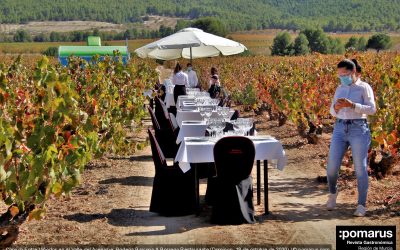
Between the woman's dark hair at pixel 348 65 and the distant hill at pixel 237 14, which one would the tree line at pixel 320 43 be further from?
the woman's dark hair at pixel 348 65

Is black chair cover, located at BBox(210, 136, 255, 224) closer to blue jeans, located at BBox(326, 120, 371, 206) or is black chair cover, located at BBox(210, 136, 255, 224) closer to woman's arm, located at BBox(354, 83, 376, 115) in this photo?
blue jeans, located at BBox(326, 120, 371, 206)

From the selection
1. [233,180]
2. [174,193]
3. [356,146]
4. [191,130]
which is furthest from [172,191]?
[191,130]

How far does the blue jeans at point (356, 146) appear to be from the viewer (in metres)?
7.91

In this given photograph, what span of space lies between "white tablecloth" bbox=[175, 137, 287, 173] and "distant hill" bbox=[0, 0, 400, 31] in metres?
159

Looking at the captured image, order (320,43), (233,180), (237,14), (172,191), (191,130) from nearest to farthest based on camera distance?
(233,180) < (172,191) < (191,130) < (320,43) < (237,14)

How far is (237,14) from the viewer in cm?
19212

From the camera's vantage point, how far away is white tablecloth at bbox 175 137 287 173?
7914mm

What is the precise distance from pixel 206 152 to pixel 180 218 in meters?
0.87

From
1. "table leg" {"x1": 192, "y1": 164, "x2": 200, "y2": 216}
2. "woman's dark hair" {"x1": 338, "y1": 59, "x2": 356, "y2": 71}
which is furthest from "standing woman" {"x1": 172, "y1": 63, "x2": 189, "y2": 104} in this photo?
"woman's dark hair" {"x1": 338, "y1": 59, "x2": 356, "y2": 71}

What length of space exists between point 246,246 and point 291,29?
16049 cm

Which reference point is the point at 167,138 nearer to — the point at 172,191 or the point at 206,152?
the point at 172,191

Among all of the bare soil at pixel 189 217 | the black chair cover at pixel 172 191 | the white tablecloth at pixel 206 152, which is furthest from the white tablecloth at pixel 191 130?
the white tablecloth at pixel 206 152

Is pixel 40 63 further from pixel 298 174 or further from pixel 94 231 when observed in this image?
pixel 298 174

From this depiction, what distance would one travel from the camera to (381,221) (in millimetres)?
7738
